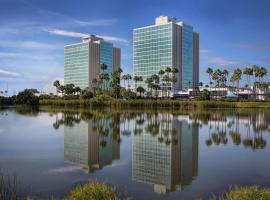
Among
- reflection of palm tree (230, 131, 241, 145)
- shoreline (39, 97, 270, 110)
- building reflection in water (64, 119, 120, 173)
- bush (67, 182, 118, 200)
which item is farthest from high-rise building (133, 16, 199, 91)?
bush (67, 182, 118, 200)

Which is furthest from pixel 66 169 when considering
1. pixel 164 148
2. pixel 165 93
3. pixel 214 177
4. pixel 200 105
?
pixel 165 93

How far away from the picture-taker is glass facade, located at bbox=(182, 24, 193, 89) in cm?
18050

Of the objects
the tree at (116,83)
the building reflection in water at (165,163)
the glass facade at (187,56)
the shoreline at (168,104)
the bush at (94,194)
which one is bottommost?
the building reflection in water at (165,163)

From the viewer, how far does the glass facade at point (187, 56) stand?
18050 cm

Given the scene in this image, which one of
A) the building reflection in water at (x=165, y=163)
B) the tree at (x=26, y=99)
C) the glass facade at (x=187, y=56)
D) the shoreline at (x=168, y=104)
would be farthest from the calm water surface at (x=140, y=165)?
the glass facade at (x=187, y=56)

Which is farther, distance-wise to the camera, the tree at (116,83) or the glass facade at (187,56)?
the glass facade at (187,56)

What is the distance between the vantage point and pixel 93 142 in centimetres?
2719

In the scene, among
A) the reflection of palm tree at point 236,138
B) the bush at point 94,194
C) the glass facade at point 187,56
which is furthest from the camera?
the glass facade at point 187,56

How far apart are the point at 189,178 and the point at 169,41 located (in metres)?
163

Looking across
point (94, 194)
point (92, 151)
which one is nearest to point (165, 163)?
point (92, 151)

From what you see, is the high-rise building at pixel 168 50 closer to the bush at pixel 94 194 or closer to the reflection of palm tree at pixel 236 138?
the reflection of palm tree at pixel 236 138

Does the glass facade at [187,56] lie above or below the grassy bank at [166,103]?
above

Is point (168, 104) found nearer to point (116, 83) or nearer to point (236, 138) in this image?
point (116, 83)

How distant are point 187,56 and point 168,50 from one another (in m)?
15.5
